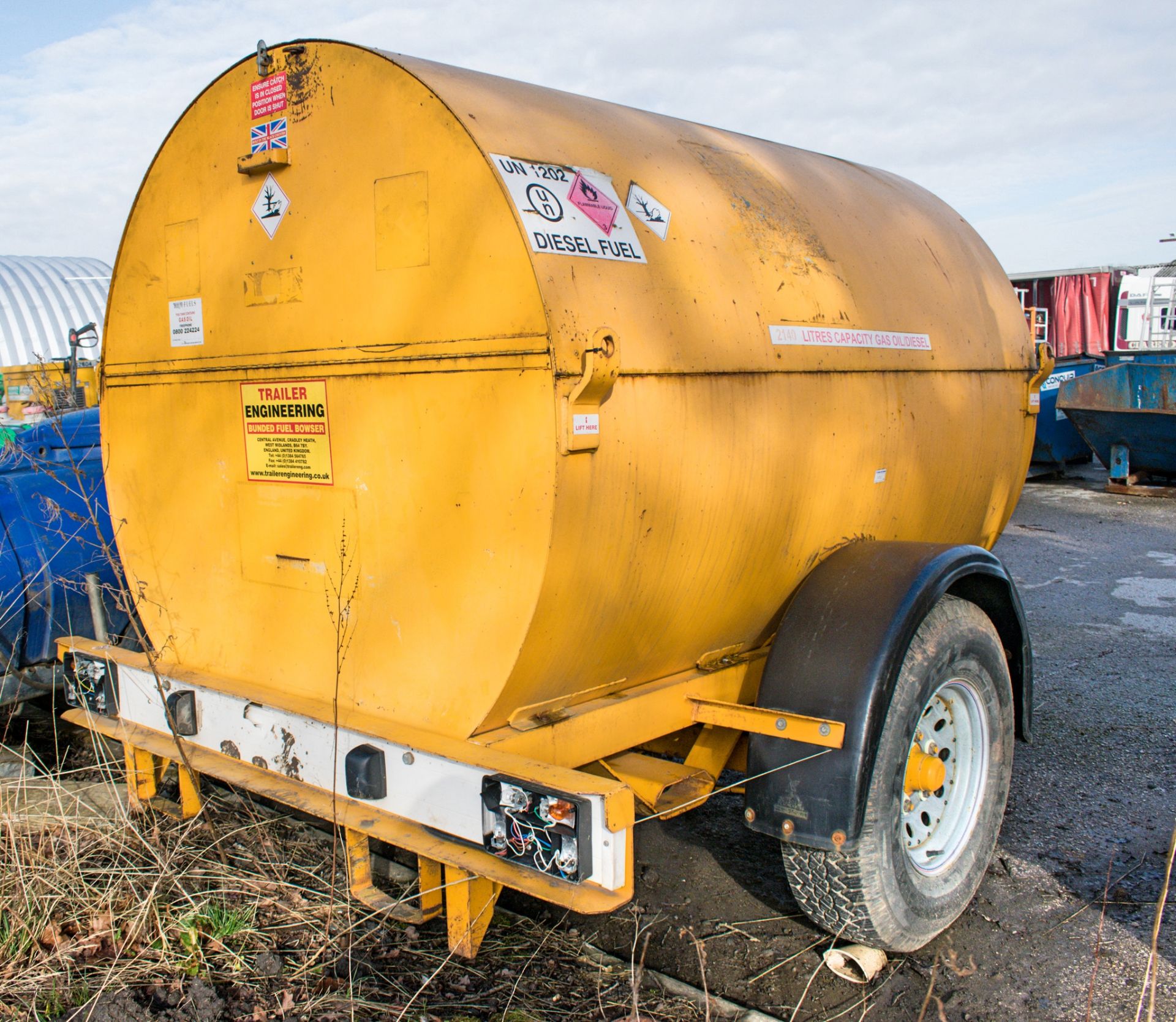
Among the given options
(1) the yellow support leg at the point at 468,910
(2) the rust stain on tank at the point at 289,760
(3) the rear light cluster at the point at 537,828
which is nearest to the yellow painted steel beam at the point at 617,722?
(3) the rear light cluster at the point at 537,828

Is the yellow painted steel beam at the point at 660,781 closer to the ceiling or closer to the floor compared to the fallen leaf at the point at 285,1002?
closer to the ceiling

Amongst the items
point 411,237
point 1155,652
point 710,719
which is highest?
point 411,237

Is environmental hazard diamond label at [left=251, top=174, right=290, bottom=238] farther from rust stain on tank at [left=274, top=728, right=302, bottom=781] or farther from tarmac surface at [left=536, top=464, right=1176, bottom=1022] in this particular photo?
tarmac surface at [left=536, top=464, right=1176, bottom=1022]

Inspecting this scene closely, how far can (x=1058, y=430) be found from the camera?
14.0 meters

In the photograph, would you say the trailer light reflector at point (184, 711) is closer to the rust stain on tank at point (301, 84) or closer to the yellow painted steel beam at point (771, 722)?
the yellow painted steel beam at point (771, 722)

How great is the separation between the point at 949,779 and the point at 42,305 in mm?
17482

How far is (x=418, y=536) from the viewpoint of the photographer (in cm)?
254

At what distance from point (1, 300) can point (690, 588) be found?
1736cm

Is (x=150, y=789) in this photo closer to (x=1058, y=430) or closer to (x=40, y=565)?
(x=40, y=565)

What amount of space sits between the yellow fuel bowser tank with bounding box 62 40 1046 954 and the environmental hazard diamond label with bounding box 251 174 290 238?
1 centimetres

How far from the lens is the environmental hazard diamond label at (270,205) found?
9.15 feet

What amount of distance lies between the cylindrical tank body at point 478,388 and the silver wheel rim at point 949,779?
0.58 metres

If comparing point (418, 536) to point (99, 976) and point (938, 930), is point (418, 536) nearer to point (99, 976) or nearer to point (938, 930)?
point (99, 976)

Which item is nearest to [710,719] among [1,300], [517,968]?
[517,968]
